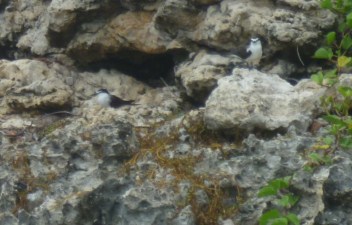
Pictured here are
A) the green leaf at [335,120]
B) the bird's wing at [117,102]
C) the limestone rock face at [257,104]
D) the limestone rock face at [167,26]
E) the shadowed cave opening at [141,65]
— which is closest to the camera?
the green leaf at [335,120]

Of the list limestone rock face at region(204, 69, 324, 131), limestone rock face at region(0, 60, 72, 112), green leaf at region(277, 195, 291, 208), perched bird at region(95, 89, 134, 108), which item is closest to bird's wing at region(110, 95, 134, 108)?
perched bird at region(95, 89, 134, 108)

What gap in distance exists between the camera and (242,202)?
5.73 metres

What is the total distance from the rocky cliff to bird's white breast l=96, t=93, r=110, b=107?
65 millimetres

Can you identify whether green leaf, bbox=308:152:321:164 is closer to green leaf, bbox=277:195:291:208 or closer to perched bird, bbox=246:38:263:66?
green leaf, bbox=277:195:291:208

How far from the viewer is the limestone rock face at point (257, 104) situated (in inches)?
248

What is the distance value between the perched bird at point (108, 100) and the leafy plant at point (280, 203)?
2.09 metres

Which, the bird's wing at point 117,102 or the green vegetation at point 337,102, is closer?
the green vegetation at point 337,102

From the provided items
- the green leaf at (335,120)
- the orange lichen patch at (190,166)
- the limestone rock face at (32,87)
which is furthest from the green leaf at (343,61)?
the limestone rock face at (32,87)

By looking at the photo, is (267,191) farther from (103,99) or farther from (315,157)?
(103,99)

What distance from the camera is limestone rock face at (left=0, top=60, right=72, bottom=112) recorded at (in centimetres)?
746

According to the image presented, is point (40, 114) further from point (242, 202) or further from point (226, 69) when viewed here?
point (242, 202)

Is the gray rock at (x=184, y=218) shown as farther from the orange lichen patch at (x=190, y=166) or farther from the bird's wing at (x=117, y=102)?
the bird's wing at (x=117, y=102)

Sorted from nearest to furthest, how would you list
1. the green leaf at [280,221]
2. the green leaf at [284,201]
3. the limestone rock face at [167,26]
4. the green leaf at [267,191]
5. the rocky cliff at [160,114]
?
the green leaf at [280,221] < the green leaf at [267,191] < the green leaf at [284,201] < the rocky cliff at [160,114] < the limestone rock face at [167,26]

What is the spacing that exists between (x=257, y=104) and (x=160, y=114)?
40.2 inches
